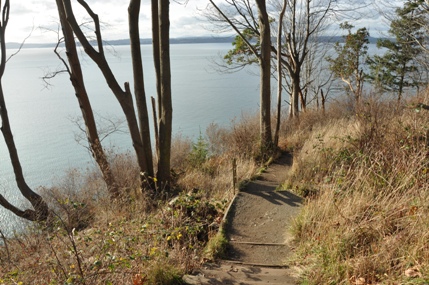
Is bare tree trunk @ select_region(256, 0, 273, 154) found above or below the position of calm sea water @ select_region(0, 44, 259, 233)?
above

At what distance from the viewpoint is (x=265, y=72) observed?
30.7 ft

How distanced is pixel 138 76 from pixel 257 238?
452cm

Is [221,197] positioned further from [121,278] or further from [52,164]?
[52,164]

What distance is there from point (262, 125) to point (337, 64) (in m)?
17.2

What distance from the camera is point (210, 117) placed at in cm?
Result: 2506

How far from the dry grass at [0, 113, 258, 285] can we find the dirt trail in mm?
317

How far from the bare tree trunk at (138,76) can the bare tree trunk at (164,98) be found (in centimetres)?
38

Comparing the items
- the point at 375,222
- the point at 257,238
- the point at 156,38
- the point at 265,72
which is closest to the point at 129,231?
the point at 257,238

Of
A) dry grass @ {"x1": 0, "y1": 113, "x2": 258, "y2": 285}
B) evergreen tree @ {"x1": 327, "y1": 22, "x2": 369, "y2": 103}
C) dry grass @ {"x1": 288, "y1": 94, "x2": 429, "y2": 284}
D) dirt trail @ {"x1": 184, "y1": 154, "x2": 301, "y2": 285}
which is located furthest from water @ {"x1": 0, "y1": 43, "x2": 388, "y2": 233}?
dry grass @ {"x1": 288, "y1": 94, "x2": 429, "y2": 284}

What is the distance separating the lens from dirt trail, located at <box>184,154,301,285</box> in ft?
13.4

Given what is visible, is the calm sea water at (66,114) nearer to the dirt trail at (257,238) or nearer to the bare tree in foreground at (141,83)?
the bare tree in foreground at (141,83)

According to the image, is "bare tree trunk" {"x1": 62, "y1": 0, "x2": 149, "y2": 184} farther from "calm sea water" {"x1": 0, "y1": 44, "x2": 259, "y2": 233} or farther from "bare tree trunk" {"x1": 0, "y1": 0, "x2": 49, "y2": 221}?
"bare tree trunk" {"x1": 0, "y1": 0, "x2": 49, "y2": 221}

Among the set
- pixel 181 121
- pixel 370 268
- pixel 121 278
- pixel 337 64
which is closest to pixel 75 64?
pixel 121 278

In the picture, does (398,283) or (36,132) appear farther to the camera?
(36,132)
